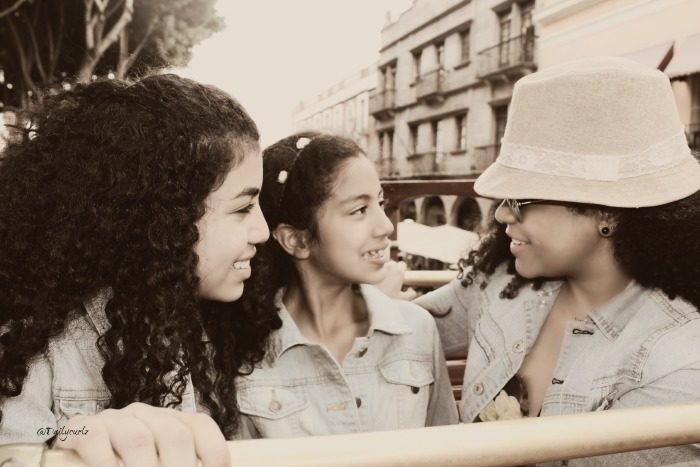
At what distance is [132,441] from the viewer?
2.16 ft

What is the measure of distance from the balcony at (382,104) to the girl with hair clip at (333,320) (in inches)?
879

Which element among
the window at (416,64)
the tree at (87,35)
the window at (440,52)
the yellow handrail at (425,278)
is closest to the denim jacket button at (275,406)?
the yellow handrail at (425,278)

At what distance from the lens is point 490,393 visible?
1.59 metres

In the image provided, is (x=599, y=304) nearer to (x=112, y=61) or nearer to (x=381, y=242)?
(x=381, y=242)

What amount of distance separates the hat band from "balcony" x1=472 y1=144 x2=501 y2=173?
15.2 m

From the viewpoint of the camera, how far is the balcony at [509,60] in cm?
1473

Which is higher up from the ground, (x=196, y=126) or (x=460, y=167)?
(x=196, y=126)

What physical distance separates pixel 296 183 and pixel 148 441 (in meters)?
1.11

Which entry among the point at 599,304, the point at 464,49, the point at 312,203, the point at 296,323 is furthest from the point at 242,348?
the point at 464,49

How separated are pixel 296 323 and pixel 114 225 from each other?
74cm

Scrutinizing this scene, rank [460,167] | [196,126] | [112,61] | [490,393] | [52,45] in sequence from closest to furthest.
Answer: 1. [196,126]
2. [490,393]
3. [52,45]
4. [112,61]
5. [460,167]

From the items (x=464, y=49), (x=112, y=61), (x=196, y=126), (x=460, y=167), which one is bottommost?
(x=460, y=167)

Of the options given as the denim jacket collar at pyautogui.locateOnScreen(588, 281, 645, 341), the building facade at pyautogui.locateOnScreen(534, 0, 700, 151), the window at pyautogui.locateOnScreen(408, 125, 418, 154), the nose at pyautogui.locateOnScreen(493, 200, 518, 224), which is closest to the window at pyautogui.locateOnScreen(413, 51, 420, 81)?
the window at pyautogui.locateOnScreen(408, 125, 418, 154)

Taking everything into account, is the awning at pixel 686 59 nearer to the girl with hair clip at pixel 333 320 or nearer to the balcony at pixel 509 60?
the balcony at pixel 509 60
